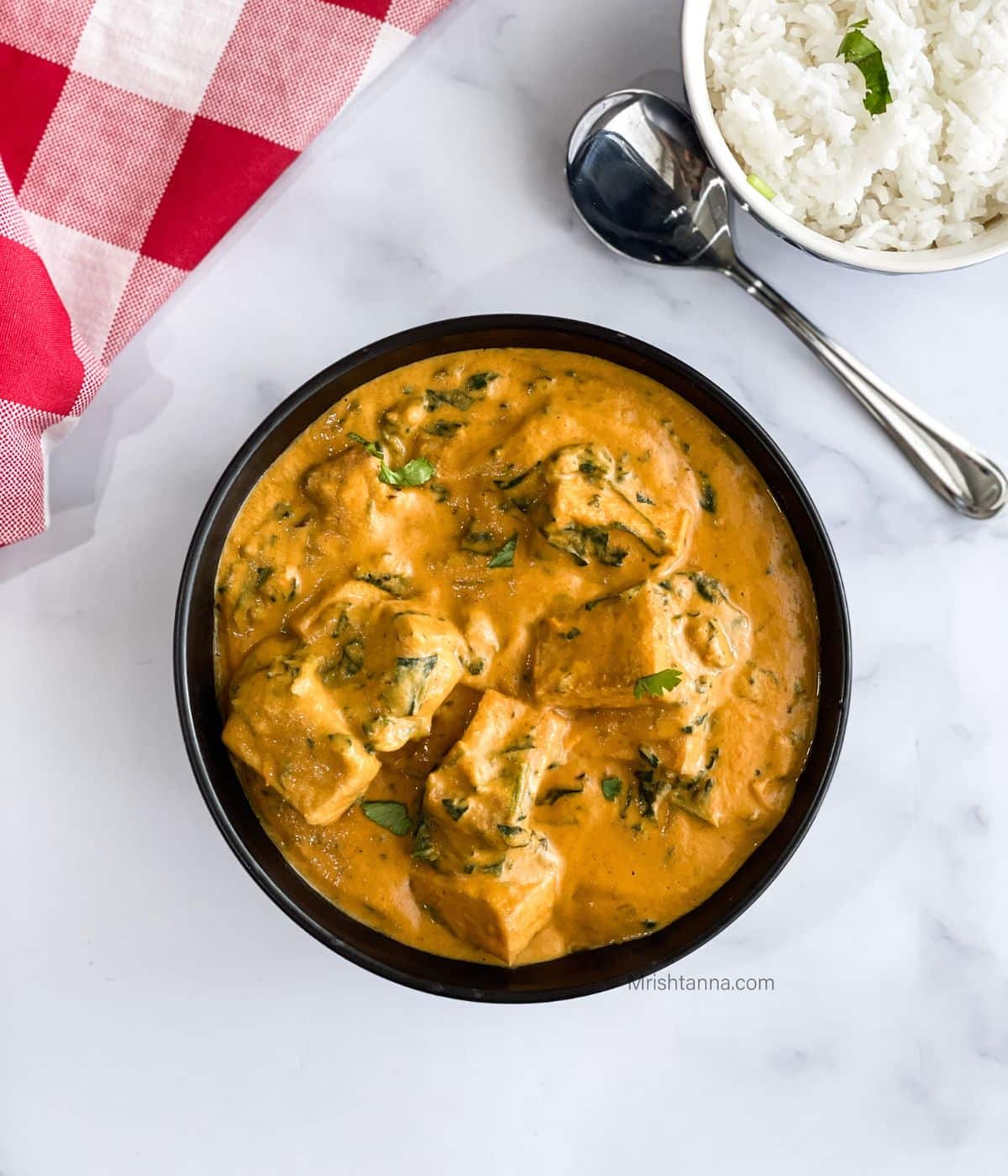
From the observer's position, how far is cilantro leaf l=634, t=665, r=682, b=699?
2.34m

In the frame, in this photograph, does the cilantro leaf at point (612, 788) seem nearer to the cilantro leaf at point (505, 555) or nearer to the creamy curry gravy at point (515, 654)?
the creamy curry gravy at point (515, 654)

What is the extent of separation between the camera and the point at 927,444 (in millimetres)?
2887

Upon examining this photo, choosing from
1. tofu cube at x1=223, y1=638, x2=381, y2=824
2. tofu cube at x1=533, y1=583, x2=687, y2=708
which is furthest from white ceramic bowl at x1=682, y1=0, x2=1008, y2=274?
tofu cube at x1=223, y1=638, x2=381, y2=824

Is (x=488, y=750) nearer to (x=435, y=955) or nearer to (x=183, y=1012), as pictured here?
(x=435, y=955)

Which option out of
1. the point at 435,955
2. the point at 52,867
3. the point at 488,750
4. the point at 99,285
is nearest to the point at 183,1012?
the point at 52,867

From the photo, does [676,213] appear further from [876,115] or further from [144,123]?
[144,123]

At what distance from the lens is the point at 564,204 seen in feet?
9.56

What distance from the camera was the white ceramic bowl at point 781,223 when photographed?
2.58 metres

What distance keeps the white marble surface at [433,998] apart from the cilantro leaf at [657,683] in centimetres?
80

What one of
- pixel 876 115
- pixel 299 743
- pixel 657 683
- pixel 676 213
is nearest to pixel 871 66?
pixel 876 115

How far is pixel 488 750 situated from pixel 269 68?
182 centimetres

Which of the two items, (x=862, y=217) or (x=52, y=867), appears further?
(x=52, y=867)

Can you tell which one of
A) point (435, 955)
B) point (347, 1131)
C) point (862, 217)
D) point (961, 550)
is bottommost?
point (347, 1131)

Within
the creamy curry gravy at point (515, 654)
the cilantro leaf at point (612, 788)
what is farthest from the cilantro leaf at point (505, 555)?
the cilantro leaf at point (612, 788)
